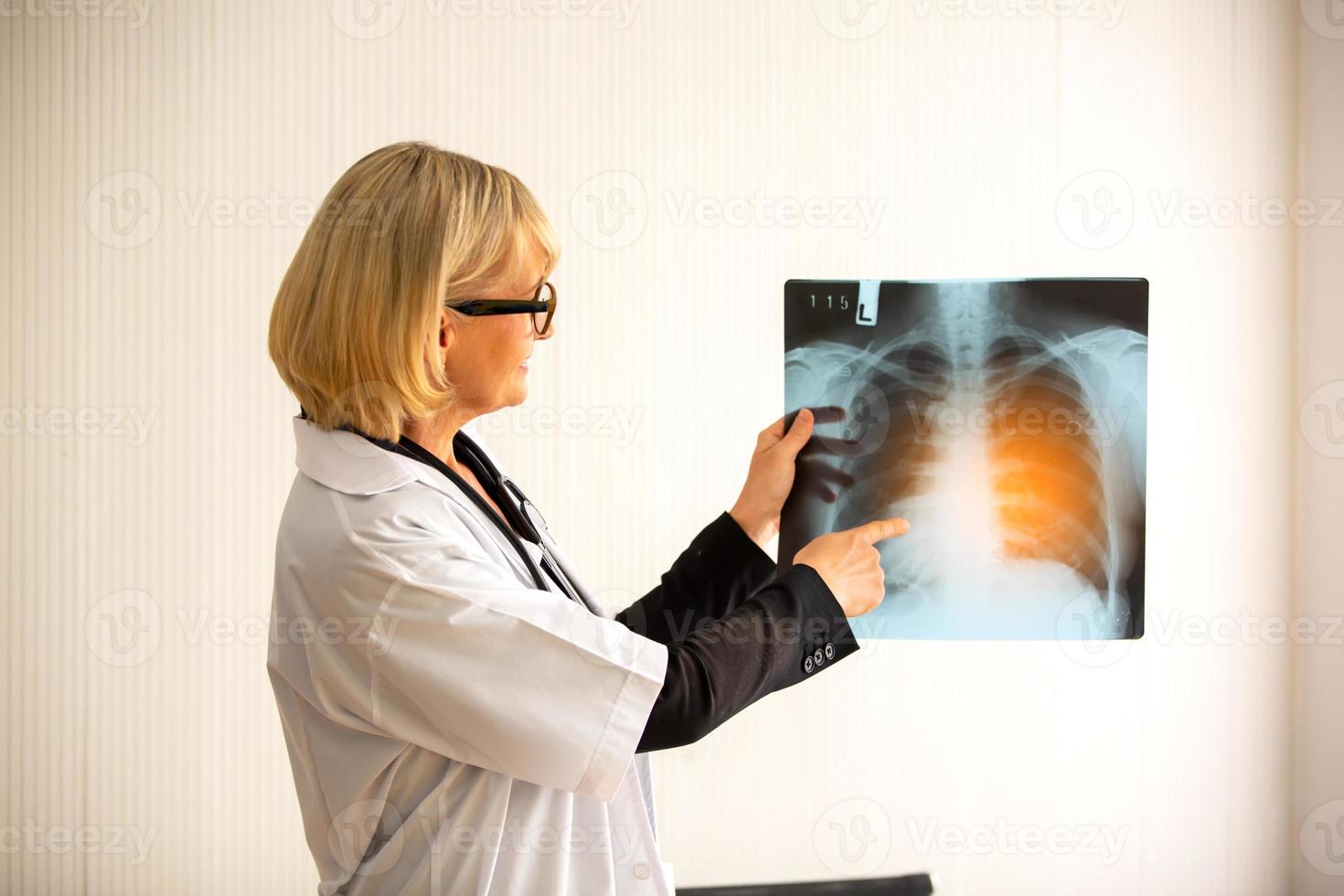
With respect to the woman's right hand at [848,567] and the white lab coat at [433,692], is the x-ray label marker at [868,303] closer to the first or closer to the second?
the woman's right hand at [848,567]

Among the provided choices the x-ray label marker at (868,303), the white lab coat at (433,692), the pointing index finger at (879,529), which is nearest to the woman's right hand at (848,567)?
the pointing index finger at (879,529)

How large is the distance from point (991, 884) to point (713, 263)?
1504 mm

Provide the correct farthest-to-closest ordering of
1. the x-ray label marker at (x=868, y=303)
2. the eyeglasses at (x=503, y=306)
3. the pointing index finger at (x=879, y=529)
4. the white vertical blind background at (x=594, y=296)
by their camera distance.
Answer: the white vertical blind background at (x=594, y=296)
the x-ray label marker at (x=868, y=303)
the pointing index finger at (x=879, y=529)
the eyeglasses at (x=503, y=306)

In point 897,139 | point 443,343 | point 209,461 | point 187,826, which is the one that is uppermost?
point 897,139

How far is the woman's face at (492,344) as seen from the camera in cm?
104

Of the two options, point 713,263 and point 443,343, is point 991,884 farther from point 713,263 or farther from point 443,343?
point 443,343

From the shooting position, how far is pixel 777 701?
2141 millimetres

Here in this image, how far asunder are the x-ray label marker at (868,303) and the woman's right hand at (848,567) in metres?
0.56

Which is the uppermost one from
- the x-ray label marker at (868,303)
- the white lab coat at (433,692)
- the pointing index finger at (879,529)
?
the x-ray label marker at (868,303)

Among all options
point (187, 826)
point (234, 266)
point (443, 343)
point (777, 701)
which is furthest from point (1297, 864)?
point (234, 266)

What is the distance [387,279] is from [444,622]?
0.35 meters

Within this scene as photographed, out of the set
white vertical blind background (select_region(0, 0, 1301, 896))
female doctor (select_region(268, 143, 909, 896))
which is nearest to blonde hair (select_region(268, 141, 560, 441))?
female doctor (select_region(268, 143, 909, 896))

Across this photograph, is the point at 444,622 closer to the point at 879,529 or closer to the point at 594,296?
the point at 879,529

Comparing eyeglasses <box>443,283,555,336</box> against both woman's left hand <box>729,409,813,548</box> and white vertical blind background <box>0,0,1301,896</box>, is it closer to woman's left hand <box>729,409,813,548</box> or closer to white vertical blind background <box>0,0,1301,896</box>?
woman's left hand <box>729,409,813,548</box>
